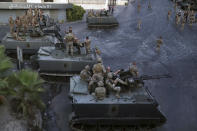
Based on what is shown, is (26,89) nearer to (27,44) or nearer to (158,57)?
(27,44)

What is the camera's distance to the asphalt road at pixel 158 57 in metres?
13.0

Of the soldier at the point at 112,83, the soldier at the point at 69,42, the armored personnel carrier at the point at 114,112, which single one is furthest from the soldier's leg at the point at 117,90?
the soldier at the point at 69,42

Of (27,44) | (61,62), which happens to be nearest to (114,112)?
(61,62)

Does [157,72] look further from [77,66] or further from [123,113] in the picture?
[123,113]

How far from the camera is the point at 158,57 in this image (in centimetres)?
2053

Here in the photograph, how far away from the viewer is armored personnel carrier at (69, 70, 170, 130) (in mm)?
10805

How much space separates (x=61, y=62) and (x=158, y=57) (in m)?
8.73

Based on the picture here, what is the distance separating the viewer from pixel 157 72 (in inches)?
698

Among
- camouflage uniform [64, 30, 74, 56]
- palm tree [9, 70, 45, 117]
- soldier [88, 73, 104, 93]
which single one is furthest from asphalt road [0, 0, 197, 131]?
camouflage uniform [64, 30, 74, 56]

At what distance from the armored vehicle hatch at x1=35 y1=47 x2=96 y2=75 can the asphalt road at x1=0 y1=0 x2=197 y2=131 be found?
47.8 inches

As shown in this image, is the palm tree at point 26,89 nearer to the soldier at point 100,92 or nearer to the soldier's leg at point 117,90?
the soldier at point 100,92

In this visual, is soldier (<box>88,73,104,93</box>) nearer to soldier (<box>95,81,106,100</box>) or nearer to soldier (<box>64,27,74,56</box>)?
soldier (<box>95,81,106,100</box>)

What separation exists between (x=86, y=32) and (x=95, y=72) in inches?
588

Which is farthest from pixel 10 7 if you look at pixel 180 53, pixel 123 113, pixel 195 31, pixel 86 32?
pixel 123 113
